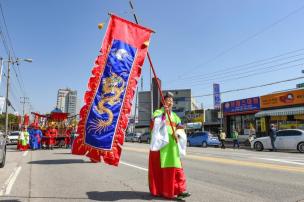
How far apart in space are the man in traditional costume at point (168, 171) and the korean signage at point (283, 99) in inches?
1079

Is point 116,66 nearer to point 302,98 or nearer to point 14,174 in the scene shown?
point 14,174

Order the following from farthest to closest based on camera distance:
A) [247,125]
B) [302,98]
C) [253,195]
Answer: [247,125]
[302,98]
[253,195]

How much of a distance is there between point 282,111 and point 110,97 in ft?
92.8

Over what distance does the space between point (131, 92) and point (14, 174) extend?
5866 mm

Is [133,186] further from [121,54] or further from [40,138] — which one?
[40,138]

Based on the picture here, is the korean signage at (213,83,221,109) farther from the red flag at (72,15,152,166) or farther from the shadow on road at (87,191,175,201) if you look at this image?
the red flag at (72,15,152,166)

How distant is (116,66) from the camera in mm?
5922

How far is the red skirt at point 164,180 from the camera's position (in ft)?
19.0

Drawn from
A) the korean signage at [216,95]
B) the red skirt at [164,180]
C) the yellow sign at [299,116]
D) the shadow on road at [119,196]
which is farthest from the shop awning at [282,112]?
the red skirt at [164,180]

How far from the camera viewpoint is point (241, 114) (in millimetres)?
38344

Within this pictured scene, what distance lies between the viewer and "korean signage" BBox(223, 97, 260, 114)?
3579 cm

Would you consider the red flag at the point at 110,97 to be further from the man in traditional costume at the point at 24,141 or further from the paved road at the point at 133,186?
the man in traditional costume at the point at 24,141

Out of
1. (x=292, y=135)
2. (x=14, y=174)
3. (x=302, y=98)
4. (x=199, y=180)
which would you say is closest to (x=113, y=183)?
(x=199, y=180)

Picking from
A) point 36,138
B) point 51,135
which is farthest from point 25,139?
point 51,135
